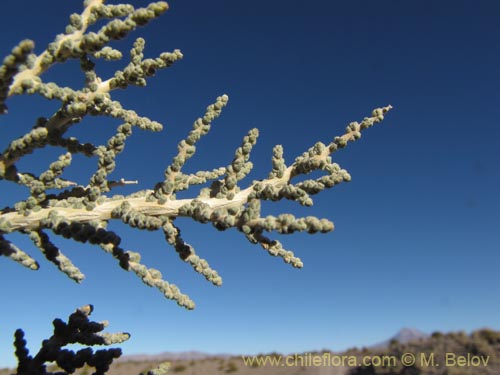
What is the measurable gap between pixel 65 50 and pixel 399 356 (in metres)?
29.1

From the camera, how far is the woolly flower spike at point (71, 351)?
13.1 feet

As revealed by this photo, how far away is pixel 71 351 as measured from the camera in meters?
4.03

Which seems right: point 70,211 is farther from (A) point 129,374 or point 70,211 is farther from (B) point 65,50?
(A) point 129,374

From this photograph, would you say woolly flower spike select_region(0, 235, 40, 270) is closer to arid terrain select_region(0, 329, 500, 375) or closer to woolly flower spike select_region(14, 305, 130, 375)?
woolly flower spike select_region(14, 305, 130, 375)

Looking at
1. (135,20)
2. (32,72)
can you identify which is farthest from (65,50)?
(135,20)

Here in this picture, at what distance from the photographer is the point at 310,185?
3363mm
